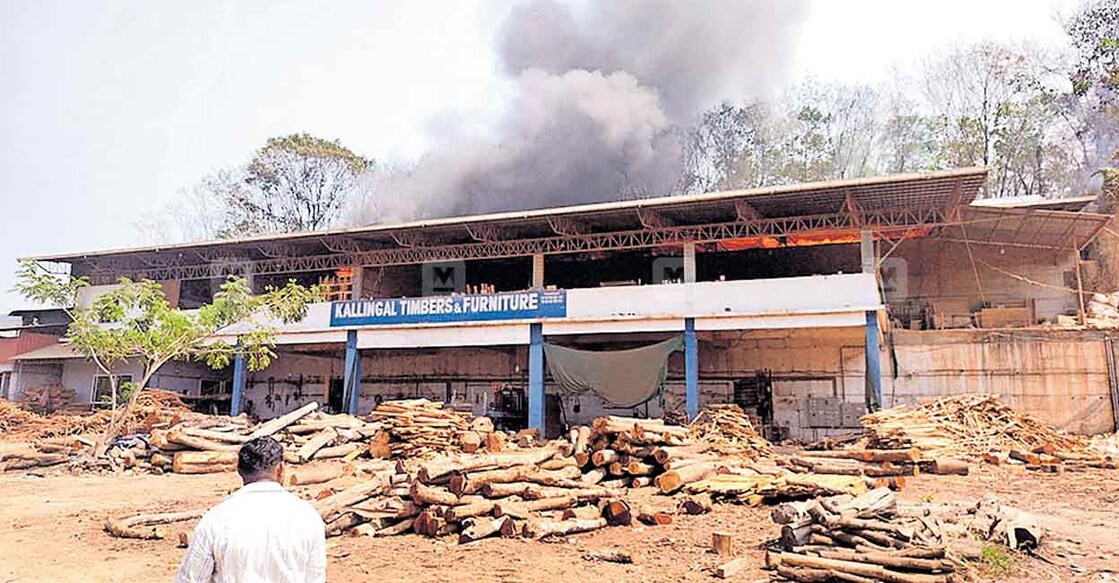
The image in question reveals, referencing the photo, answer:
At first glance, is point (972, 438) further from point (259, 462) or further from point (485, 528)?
point (259, 462)

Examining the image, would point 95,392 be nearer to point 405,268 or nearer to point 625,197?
point 405,268

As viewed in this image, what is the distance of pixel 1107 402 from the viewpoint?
62.1ft

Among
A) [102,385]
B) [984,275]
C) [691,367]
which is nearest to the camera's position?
[691,367]

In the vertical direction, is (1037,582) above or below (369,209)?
below

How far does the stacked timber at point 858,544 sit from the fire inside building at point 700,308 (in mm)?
11721

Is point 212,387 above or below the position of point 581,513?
above

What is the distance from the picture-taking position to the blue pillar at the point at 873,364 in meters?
18.1

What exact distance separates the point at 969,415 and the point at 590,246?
1094 cm

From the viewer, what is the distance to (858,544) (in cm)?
680

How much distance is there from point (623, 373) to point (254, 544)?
16.6 m

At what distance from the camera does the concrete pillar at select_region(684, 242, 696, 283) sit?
21.0 meters

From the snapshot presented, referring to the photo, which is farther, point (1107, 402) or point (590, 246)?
point (590, 246)

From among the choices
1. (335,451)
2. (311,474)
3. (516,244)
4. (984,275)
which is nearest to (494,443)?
(335,451)

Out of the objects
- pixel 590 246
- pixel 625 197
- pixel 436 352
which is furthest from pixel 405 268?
pixel 625 197
